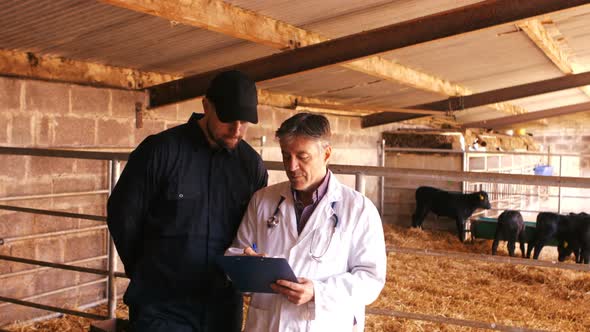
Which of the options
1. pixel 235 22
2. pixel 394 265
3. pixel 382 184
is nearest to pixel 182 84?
pixel 235 22

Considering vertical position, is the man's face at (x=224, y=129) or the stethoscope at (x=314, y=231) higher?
the man's face at (x=224, y=129)

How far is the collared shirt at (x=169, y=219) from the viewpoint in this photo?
190cm

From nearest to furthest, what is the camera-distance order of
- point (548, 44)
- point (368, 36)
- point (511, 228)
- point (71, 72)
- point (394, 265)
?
1. point (368, 36)
2. point (71, 72)
3. point (548, 44)
4. point (394, 265)
5. point (511, 228)

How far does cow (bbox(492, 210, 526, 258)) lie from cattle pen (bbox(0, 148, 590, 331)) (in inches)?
27.3

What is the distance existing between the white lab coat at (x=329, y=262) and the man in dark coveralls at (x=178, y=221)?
6.0 inches

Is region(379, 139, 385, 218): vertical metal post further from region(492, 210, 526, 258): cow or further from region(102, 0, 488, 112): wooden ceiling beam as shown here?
region(102, 0, 488, 112): wooden ceiling beam

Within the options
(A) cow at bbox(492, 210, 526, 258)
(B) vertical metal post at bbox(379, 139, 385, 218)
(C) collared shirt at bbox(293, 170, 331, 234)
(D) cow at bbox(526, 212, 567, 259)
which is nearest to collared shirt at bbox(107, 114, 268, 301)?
(C) collared shirt at bbox(293, 170, 331, 234)

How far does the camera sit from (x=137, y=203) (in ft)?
6.22

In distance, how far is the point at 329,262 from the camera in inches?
69.0

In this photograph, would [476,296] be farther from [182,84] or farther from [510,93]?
[510,93]

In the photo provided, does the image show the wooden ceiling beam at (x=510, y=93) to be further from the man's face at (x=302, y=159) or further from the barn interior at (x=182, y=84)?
the man's face at (x=302, y=159)

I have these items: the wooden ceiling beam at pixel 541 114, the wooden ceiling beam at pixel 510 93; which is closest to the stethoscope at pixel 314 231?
the wooden ceiling beam at pixel 510 93

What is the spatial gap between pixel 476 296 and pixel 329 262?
14.7ft

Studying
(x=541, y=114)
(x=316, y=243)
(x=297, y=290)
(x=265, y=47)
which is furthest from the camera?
(x=541, y=114)
